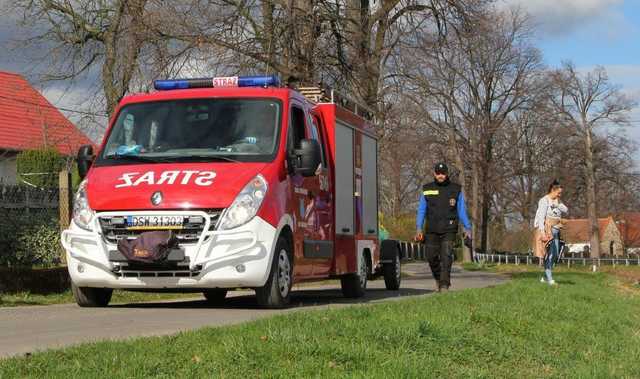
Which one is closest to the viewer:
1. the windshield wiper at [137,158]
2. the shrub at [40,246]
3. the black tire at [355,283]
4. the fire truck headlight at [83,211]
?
the fire truck headlight at [83,211]

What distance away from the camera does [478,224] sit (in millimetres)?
68750

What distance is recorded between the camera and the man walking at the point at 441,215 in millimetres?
15227

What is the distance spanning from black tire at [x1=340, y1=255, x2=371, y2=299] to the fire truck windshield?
412 centimetres

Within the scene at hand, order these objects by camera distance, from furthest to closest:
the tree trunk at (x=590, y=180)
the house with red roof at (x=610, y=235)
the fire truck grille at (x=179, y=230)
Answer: the house with red roof at (x=610, y=235), the tree trunk at (x=590, y=180), the fire truck grille at (x=179, y=230)

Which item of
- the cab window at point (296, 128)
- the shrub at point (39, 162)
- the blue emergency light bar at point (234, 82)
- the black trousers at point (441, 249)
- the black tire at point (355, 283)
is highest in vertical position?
the shrub at point (39, 162)

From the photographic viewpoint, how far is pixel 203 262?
10.9 m

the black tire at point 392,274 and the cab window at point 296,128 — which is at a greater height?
the cab window at point 296,128

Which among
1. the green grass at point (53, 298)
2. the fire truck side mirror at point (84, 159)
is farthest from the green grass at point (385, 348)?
the green grass at point (53, 298)

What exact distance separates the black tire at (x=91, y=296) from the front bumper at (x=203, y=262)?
69 centimetres

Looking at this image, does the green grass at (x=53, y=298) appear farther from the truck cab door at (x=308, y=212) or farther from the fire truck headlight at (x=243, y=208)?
the fire truck headlight at (x=243, y=208)

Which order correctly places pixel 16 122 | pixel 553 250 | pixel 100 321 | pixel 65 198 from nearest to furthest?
pixel 100 321, pixel 65 198, pixel 553 250, pixel 16 122

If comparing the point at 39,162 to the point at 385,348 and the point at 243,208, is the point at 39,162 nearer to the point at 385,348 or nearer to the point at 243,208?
the point at 243,208

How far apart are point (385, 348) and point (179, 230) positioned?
13.3ft

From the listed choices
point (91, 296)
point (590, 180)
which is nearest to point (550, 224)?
point (91, 296)
